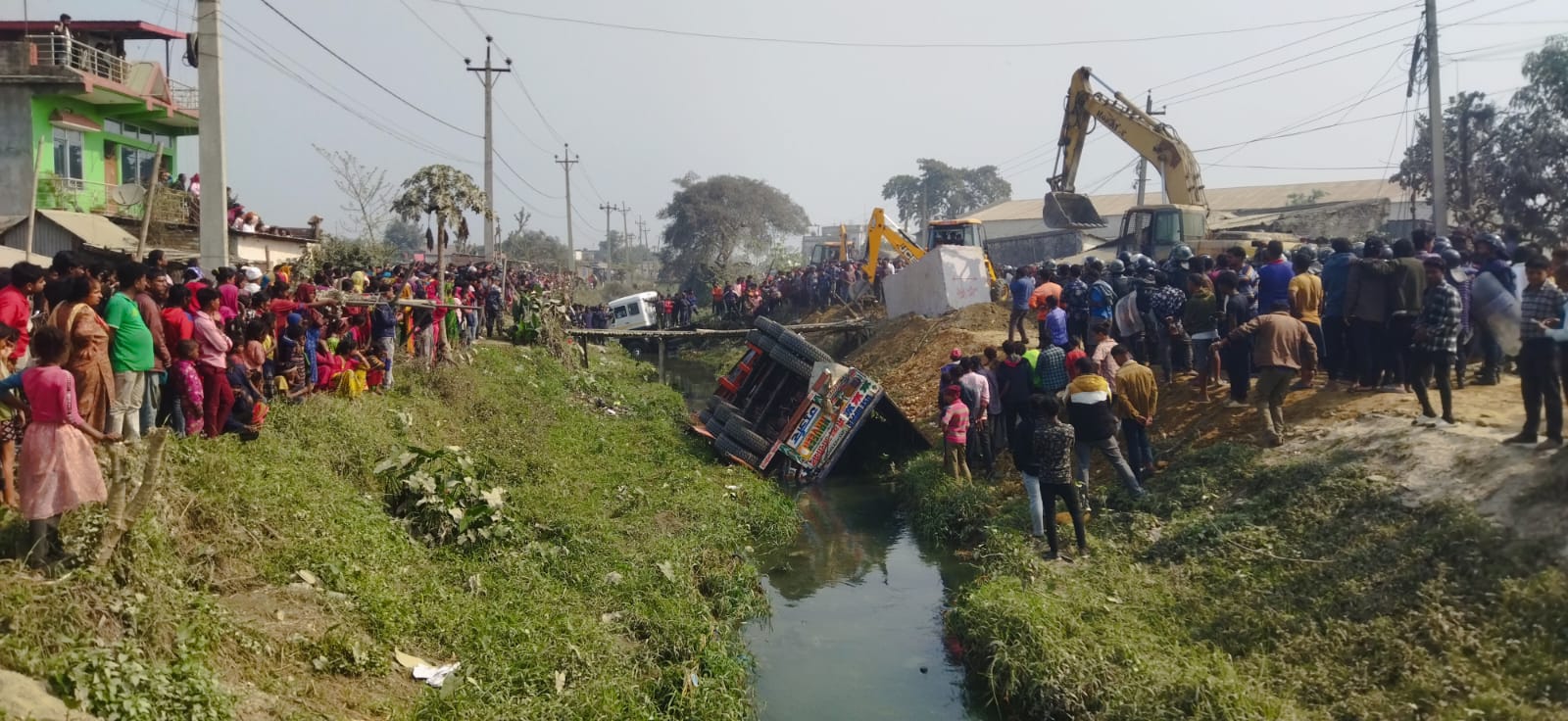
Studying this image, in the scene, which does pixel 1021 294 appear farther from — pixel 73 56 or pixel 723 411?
pixel 73 56

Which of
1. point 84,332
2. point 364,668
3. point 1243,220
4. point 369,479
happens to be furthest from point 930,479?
point 1243,220

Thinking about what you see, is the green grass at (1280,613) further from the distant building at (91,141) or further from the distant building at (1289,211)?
the distant building at (1289,211)

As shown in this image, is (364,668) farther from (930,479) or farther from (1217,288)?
(1217,288)

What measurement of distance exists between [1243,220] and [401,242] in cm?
8260

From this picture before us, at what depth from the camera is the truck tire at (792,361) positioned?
16.2 metres

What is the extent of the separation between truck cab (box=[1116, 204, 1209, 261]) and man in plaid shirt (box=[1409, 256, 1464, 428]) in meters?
11.7

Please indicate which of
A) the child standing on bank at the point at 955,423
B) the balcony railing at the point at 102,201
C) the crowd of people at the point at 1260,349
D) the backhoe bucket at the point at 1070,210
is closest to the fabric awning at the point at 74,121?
the balcony railing at the point at 102,201

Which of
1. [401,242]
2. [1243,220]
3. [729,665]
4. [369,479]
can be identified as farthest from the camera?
[401,242]

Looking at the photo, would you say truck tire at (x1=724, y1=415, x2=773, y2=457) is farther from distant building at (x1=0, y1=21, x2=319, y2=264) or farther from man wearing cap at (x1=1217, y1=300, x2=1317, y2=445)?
distant building at (x1=0, y1=21, x2=319, y2=264)

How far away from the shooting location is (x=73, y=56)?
78.0ft

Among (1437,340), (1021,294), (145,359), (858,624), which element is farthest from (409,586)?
(1021,294)

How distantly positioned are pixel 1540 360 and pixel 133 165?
29.6m

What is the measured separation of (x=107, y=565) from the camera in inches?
245

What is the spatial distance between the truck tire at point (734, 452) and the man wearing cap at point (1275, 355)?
739cm
